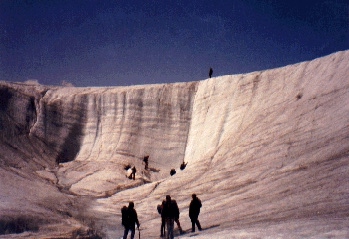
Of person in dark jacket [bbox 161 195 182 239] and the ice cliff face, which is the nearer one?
person in dark jacket [bbox 161 195 182 239]

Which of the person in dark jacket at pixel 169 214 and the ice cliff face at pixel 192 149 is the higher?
the ice cliff face at pixel 192 149

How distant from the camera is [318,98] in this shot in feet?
67.4

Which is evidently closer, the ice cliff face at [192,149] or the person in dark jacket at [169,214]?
the person in dark jacket at [169,214]

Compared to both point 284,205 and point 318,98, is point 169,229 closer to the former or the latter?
point 284,205

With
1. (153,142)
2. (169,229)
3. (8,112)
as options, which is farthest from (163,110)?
(169,229)

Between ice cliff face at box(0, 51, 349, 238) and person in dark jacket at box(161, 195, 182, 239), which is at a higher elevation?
ice cliff face at box(0, 51, 349, 238)

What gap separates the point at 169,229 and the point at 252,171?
7.83m

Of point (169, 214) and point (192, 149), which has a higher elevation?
point (192, 149)

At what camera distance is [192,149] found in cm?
2878

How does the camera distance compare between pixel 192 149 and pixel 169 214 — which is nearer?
pixel 169 214

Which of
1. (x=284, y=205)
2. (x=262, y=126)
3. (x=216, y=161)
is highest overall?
(x=262, y=126)

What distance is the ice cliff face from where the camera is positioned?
1440 cm

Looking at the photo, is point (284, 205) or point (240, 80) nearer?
point (284, 205)

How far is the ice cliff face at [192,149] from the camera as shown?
14.4m
